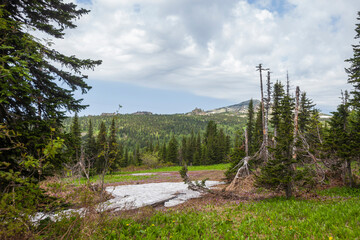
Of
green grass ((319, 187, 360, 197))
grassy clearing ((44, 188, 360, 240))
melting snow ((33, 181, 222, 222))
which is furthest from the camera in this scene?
green grass ((319, 187, 360, 197))

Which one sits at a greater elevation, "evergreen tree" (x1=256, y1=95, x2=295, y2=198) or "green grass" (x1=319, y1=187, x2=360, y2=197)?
"evergreen tree" (x1=256, y1=95, x2=295, y2=198)

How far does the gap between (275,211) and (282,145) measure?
3.21 m

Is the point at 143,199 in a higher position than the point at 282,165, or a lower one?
lower

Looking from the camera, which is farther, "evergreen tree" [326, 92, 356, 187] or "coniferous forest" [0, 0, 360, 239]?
"evergreen tree" [326, 92, 356, 187]

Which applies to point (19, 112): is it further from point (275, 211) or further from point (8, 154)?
point (275, 211)

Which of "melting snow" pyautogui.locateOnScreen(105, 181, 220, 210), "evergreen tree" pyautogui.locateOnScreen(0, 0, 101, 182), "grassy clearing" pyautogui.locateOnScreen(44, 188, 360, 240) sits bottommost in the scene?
"melting snow" pyautogui.locateOnScreen(105, 181, 220, 210)

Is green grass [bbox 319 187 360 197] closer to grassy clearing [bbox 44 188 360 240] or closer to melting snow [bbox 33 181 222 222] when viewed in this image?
grassy clearing [bbox 44 188 360 240]

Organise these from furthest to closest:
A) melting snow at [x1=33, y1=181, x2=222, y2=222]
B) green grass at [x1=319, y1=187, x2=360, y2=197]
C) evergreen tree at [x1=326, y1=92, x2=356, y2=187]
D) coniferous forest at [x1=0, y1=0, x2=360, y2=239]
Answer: evergreen tree at [x1=326, y1=92, x2=356, y2=187], green grass at [x1=319, y1=187, x2=360, y2=197], melting snow at [x1=33, y1=181, x2=222, y2=222], coniferous forest at [x1=0, y1=0, x2=360, y2=239]

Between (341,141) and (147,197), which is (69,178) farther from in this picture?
(341,141)

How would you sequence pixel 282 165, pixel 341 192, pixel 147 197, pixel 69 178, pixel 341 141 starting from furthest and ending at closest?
pixel 147 197, pixel 341 141, pixel 341 192, pixel 282 165, pixel 69 178

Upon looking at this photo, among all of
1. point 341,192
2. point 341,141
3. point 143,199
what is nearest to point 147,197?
point 143,199

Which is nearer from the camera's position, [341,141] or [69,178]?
[69,178]

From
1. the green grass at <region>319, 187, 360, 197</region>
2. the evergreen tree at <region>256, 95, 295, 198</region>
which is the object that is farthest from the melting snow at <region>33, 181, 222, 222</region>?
the green grass at <region>319, 187, 360, 197</region>

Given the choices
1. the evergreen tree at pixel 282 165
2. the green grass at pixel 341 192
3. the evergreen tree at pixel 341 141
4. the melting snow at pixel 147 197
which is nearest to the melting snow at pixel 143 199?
the melting snow at pixel 147 197
